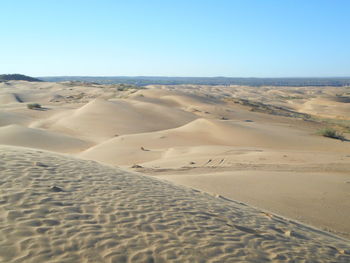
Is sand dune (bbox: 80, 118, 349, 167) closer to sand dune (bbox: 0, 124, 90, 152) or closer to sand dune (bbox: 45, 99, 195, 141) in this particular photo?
sand dune (bbox: 0, 124, 90, 152)

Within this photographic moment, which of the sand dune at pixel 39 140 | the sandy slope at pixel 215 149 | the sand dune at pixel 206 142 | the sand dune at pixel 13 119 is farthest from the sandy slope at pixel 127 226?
the sand dune at pixel 13 119

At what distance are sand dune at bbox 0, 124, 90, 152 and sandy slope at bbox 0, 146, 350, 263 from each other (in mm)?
8701

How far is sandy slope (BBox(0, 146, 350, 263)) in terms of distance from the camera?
10.3ft

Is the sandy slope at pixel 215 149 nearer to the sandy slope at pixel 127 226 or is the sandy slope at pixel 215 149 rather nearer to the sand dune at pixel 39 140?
the sand dune at pixel 39 140

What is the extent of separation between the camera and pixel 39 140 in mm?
14664

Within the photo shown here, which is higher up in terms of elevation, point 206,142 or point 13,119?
point 13,119

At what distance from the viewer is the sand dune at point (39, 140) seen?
14.0 meters

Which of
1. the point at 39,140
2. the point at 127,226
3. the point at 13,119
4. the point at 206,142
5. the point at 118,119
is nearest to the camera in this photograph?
the point at 127,226

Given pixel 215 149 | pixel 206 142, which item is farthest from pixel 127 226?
pixel 206 142

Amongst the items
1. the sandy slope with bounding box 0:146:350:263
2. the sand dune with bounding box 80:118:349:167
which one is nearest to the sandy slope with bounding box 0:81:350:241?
the sand dune with bounding box 80:118:349:167

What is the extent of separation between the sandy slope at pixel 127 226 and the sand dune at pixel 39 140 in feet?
28.5

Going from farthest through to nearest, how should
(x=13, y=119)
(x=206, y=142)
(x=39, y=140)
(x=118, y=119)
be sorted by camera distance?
(x=118, y=119), (x=13, y=119), (x=206, y=142), (x=39, y=140)

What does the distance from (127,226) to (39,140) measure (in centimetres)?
1221

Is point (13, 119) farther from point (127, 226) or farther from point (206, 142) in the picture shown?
point (127, 226)
